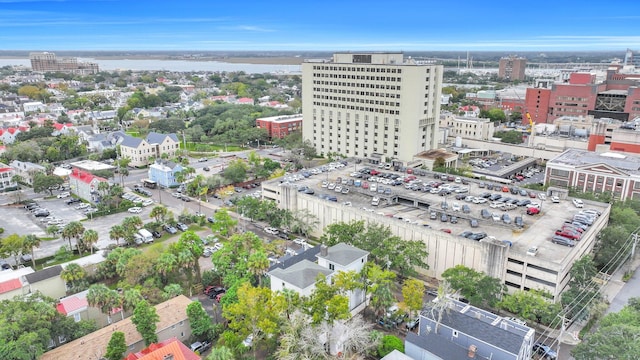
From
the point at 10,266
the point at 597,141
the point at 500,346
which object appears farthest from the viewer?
the point at 597,141

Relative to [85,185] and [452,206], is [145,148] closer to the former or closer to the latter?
[85,185]

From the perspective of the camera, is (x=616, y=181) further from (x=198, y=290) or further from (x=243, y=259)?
(x=198, y=290)

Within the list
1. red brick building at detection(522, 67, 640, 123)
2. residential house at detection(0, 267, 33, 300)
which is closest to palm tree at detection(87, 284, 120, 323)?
residential house at detection(0, 267, 33, 300)

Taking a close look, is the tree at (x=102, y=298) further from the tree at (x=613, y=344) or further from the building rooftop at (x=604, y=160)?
the building rooftop at (x=604, y=160)

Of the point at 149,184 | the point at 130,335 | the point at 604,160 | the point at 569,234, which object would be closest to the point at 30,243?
the point at 130,335

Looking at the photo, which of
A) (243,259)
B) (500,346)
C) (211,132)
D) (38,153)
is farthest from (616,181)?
(38,153)

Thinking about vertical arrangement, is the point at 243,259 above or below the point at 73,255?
above
